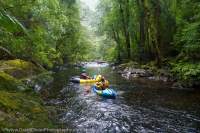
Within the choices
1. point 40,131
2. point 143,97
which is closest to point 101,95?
point 143,97

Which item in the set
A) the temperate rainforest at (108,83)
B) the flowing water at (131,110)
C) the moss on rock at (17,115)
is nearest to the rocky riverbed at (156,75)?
the temperate rainforest at (108,83)

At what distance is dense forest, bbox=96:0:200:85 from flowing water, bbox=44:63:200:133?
111 inches

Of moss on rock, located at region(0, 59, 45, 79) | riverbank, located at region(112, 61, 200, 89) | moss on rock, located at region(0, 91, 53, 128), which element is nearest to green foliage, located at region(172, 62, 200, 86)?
riverbank, located at region(112, 61, 200, 89)

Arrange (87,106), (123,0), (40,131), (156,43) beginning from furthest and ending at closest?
1. (123,0)
2. (156,43)
3. (87,106)
4. (40,131)

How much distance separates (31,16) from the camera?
18.3 metres

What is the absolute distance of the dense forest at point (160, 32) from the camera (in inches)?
698

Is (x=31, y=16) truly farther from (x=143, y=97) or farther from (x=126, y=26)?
(x=126, y=26)

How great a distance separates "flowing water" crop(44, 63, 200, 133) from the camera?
9.75 metres

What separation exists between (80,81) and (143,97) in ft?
26.2

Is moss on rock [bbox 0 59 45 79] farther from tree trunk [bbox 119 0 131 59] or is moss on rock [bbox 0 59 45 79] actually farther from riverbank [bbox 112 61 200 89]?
tree trunk [bbox 119 0 131 59]

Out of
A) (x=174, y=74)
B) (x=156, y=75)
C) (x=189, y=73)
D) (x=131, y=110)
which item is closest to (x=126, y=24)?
(x=156, y=75)

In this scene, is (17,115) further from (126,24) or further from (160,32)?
(126,24)

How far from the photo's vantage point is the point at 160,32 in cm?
2578

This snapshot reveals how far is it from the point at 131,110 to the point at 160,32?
604 inches
